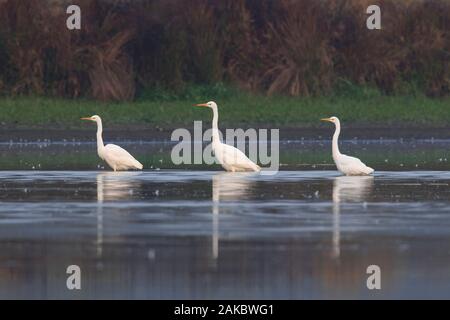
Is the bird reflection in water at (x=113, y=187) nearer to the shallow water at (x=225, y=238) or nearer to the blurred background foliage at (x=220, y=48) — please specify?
the shallow water at (x=225, y=238)

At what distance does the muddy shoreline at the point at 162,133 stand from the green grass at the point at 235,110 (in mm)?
330

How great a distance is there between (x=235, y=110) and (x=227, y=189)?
16.6m

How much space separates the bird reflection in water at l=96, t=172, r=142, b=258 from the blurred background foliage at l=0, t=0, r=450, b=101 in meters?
14.0

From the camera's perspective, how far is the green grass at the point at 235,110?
120ft

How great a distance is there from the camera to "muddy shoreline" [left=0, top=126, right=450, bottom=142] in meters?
35.2

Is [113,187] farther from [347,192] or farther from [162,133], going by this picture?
[162,133]

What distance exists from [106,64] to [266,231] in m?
24.7

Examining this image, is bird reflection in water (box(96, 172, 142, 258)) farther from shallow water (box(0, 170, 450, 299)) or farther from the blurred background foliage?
the blurred background foliage

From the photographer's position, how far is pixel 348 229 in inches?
619

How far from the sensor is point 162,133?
36094 millimetres

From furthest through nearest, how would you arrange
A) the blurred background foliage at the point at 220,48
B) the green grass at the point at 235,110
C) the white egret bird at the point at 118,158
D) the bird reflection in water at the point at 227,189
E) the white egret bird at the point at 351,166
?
the blurred background foliage at the point at 220,48 < the green grass at the point at 235,110 < the white egret bird at the point at 118,158 < the white egret bird at the point at 351,166 < the bird reflection in water at the point at 227,189

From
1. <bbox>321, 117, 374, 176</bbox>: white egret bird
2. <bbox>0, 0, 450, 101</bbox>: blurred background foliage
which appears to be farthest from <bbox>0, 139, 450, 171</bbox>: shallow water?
<bbox>0, 0, 450, 101</bbox>: blurred background foliage

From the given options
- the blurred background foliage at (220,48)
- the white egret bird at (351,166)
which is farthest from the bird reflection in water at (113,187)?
the blurred background foliage at (220,48)

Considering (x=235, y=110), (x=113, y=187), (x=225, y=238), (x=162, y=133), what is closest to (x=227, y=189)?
(x=113, y=187)
